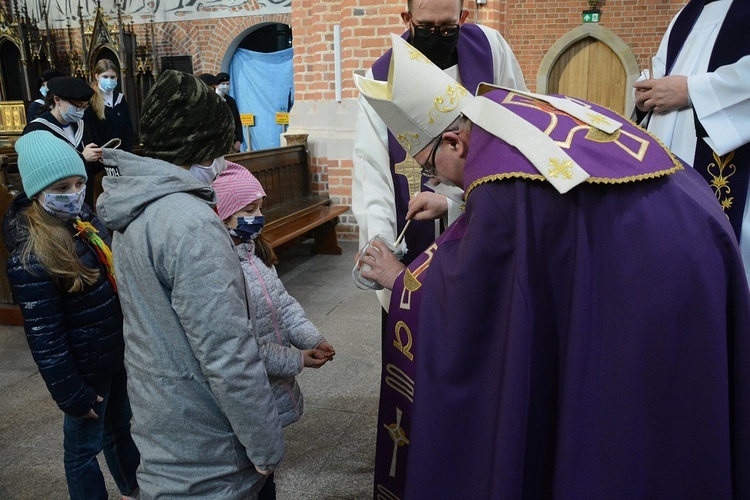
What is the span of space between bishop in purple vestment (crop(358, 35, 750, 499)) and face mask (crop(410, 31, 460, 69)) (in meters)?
0.99

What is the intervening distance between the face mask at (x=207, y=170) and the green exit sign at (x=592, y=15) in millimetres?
9751

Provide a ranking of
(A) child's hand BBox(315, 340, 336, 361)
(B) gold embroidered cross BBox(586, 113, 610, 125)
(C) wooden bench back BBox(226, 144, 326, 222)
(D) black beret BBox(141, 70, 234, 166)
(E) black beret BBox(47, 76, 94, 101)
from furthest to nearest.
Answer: (C) wooden bench back BBox(226, 144, 326, 222), (E) black beret BBox(47, 76, 94, 101), (A) child's hand BBox(315, 340, 336, 361), (D) black beret BBox(141, 70, 234, 166), (B) gold embroidered cross BBox(586, 113, 610, 125)

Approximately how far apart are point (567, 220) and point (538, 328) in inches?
9.4

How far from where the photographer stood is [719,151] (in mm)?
2113

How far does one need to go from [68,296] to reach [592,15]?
995 cm

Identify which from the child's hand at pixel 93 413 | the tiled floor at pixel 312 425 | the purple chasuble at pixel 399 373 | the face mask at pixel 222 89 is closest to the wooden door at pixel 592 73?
the face mask at pixel 222 89

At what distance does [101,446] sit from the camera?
2.14 meters

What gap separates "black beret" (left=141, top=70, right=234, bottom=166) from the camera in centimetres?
149

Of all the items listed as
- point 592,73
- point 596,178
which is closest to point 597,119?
point 596,178

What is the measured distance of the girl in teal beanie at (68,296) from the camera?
189 centimetres

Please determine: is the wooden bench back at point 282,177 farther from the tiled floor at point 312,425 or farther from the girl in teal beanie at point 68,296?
the girl in teal beanie at point 68,296

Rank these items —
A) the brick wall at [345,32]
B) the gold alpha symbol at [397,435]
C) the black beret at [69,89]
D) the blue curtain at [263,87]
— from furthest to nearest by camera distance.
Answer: the blue curtain at [263,87]
the brick wall at [345,32]
the black beret at [69,89]
the gold alpha symbol at [397,435]

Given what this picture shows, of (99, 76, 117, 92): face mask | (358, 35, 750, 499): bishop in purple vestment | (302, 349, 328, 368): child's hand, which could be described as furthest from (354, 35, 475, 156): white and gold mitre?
(99, 76, 117, 92): face mask

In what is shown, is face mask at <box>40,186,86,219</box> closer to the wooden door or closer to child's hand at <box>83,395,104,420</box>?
child's hand at <box>83,395,104,420</box>
